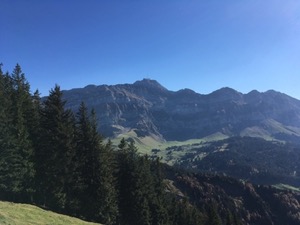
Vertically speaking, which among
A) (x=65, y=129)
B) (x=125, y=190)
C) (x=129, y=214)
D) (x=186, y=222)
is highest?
(x=65, y=129)

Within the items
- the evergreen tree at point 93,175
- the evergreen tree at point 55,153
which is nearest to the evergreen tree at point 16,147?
the evergreen tree at point 55,153

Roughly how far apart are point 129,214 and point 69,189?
1628cm

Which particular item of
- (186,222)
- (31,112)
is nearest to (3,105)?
(31,112)

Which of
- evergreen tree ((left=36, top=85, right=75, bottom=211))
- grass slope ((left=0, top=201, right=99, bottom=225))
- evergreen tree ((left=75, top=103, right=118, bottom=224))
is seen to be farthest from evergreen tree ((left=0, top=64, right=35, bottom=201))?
grass slope ((left=0, top=201, right=99, bottom=225))

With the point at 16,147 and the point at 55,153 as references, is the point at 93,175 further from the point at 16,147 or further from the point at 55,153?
the point at 16,147

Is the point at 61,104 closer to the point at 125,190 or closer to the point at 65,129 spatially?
the point at 65,129

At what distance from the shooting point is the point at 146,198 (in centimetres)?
7206

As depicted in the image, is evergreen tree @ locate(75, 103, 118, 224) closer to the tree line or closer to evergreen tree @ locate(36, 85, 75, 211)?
the tree line

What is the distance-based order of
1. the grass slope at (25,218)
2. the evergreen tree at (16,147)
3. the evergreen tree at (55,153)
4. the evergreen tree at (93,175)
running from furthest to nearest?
the evergreen tree at (93,175), the evergreen tree at (55,153), the evergreen tree at (16,147), the grass slope at (25,218)

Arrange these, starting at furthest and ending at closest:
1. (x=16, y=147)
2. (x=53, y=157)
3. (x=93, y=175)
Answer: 1. (x=93, y=175)
2. (x=53, y=157)
3. (x=16, y=147)

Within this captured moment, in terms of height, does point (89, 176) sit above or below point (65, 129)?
below

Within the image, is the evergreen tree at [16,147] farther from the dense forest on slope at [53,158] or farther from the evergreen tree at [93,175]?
the evergreen tree at [93,175]

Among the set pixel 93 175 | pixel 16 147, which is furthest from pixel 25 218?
pixel 93 175

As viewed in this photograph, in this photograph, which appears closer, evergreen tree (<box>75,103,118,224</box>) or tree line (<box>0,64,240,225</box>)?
tree line (<box>0,64,240,225</box>)
